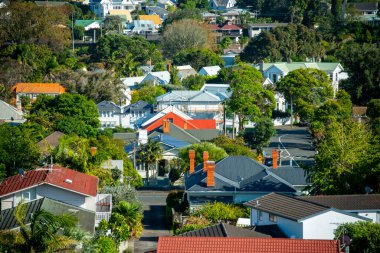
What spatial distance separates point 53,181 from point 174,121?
30958mm

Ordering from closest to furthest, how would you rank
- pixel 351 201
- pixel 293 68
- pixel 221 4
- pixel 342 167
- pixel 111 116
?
pixel 351 201 → pixel 342 167 → pixel 111 116 → pixel 293 68 → pixel 221 4

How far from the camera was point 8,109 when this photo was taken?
228 ft

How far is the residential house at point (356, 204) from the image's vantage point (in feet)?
110

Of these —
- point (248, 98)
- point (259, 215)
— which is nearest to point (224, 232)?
point (259, 215)

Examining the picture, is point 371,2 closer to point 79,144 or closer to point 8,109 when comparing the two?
point 8,109

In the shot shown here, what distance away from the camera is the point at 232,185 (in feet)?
140

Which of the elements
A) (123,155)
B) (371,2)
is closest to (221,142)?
(123,155)

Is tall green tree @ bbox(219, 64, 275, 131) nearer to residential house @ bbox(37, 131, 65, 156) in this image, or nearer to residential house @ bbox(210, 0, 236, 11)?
residential house @ bbox(37, 131, 65, 156)

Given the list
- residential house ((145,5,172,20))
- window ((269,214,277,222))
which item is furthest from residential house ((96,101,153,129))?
residential house ((145,5,172,20))

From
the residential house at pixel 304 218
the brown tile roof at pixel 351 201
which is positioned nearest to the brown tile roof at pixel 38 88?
the brown tile roof at pixel 351 201

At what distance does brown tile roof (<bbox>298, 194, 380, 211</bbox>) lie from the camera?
33719 mm

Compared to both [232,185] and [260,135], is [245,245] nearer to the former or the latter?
[232,185]

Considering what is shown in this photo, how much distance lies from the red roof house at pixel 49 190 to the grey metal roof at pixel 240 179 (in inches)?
275

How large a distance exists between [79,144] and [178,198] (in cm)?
534
